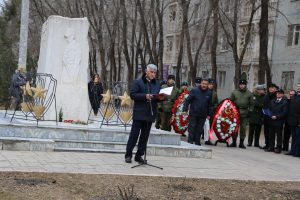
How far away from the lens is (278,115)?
1320cm

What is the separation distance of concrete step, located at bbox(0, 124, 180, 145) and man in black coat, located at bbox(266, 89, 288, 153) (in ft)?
11.4

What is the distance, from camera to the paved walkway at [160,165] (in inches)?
327

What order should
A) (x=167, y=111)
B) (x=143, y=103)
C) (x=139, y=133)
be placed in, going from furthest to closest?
(x=167, y=111), (x=139, y=133), (x=143, y=103)

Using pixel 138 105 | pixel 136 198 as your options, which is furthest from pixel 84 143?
pixel 136 198

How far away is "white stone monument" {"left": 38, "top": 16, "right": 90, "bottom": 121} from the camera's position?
487 inches

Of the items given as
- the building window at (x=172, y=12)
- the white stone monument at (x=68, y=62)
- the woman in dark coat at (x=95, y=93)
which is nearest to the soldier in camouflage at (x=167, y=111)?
the woman in dark coat at (x=95, y=93)

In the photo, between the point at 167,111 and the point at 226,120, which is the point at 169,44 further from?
the point at 226,120

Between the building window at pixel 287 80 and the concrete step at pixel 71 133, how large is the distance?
78.9 ft

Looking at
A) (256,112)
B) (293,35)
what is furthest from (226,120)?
(293,35)

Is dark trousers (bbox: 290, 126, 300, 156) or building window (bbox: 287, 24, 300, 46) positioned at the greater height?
building window (bbox: 287, 24, 300, 46)

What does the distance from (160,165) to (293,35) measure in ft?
88.5

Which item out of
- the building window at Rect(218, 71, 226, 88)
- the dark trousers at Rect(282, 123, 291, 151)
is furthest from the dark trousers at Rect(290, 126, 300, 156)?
the building window at Rect(218, 71, 226, 88)

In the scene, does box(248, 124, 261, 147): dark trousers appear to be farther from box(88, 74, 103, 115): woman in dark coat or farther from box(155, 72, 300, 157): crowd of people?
box(88, 74, 103, 115): woman in dark coat

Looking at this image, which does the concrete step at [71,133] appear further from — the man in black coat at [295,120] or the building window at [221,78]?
the building window at [221,78]
